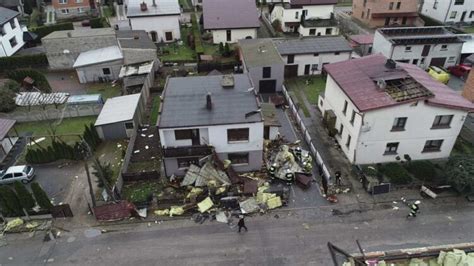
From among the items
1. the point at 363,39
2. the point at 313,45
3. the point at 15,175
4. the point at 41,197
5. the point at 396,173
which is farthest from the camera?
the point at 363,39

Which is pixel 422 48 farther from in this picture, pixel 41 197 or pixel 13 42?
pixel 13 42

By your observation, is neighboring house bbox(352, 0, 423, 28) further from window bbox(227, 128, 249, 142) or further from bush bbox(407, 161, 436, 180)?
window bbox(227, 128, 249, 142)

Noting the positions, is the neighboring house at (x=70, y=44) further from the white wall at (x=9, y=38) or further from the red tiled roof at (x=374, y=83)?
the red tiled roof at (x=374, y=83)

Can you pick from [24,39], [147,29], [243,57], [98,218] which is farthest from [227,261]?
[24,39]

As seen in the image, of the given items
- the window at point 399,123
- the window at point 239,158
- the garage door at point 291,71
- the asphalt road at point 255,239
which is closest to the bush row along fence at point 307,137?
the asphalt road at point 255,239

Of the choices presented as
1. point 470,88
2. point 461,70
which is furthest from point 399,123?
point 461,70

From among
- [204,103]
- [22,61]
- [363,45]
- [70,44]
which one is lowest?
[22,61]
